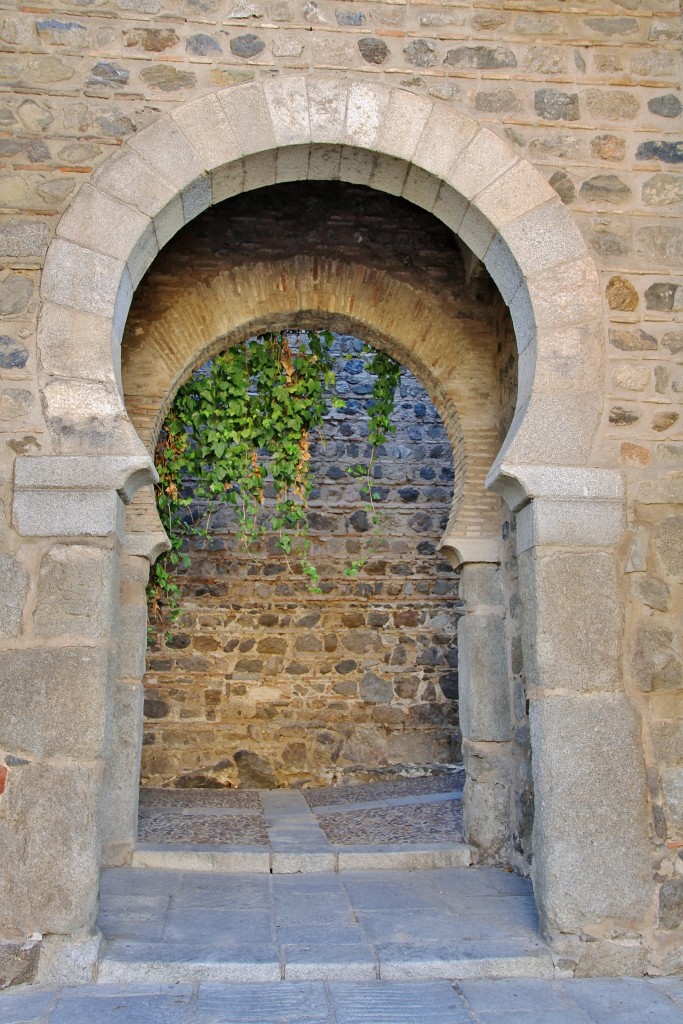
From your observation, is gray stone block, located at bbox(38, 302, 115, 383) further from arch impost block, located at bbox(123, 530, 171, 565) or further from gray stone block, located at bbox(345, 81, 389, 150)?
arch impost block, located at bbox(123, 530, 171, 565)

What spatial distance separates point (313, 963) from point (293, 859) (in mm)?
1605

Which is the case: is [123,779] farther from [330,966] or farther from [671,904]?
[671,904]

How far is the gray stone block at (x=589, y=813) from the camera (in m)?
3.46

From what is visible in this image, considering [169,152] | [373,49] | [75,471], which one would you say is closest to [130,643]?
[75,471]

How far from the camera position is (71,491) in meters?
3.56

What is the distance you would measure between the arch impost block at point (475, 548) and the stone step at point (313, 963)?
212cm

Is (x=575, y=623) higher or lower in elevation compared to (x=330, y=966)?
higher

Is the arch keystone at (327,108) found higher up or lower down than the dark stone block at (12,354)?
higher up

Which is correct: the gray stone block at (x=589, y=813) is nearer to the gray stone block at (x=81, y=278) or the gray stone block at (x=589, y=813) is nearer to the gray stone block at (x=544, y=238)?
the gray stone block at (x=544, y=238)

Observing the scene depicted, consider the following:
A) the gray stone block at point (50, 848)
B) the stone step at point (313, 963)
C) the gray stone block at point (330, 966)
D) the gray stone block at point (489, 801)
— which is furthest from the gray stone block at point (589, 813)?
the gray stone block at point (50, 848)

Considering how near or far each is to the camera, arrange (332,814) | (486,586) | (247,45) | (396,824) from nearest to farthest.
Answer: (247,45)
(486,586)
(396,824)
(332,814)

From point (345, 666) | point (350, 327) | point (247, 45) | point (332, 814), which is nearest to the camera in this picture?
point (247, 45)

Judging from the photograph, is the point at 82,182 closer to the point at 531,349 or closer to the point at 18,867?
the point at 531,349

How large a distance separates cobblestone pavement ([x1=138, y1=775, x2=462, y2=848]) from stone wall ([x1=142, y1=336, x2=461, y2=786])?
1.07ft
